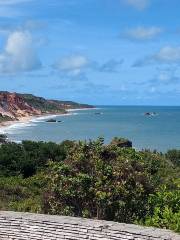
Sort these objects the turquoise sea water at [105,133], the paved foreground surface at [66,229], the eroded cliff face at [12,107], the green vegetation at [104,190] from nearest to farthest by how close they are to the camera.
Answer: the paved foreground surface at [66,229]
the green vegetation at [104,190]
the turquoise sea water at [105,133]
the eroded cliff face at [12,107]

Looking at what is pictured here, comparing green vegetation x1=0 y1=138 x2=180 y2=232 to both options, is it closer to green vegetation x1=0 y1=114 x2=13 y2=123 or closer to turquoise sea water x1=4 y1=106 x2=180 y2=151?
turquoise sea water x1=4 y1=106 x2=180 y2=151

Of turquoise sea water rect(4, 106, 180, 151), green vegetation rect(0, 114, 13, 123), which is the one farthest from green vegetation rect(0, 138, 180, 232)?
green vegetation rect(0, 114, 13, 123)

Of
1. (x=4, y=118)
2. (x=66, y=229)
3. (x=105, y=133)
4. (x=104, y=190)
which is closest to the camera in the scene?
(x=66, y=229)

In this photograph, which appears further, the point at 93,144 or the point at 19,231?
the point at 93,144

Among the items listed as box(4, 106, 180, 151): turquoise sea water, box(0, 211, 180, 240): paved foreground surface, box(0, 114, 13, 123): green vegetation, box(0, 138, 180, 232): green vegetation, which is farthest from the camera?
box(0, 114, 13, 123): green vegetation

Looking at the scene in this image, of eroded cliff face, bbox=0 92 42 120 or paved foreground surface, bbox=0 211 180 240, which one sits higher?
eroded cliff face, bbox=0 92 42 120

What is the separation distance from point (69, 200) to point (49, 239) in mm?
2123

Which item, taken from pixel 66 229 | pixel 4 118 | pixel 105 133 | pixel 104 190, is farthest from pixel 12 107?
pixel 66 229

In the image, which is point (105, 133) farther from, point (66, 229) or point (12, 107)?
point (66, 229)

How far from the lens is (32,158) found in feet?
95.4

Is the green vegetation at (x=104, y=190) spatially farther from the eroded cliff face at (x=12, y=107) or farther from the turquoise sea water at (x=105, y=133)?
the eroded cliff face at (x=12, y=107)

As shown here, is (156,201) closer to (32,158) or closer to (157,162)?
(157,162)

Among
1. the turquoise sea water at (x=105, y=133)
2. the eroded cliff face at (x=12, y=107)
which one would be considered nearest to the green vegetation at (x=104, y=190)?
the turquoise sea water at (x=105, y=133)

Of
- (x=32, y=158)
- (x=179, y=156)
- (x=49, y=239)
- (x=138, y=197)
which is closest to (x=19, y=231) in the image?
(x=49, y=239)
